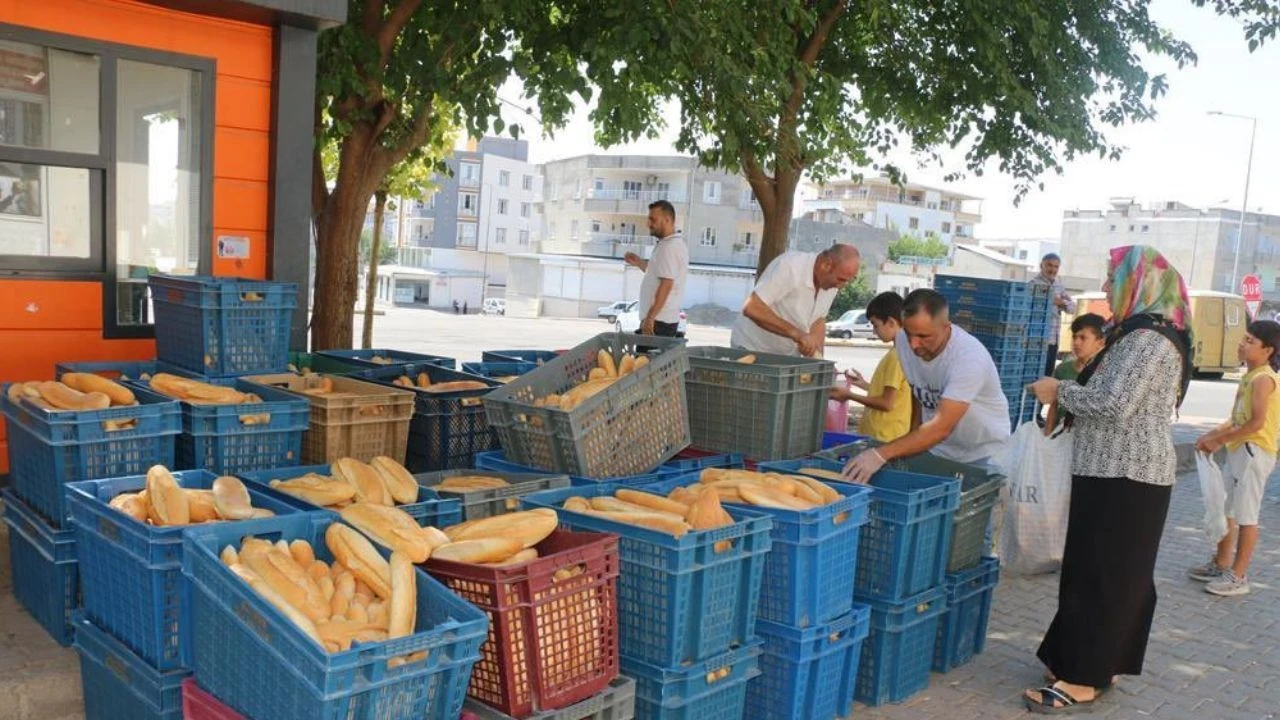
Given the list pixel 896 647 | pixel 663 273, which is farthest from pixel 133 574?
pixel 663 273

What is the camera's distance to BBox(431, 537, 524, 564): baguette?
10.7 feet

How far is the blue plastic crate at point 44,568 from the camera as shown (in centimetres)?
430

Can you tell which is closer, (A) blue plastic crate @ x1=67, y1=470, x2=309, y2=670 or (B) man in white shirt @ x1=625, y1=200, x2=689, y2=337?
(A) blue plastic crate @ x1=67, y1=470, x2=309, y2=670

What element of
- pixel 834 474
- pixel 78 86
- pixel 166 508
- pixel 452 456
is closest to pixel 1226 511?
pixel 834 474

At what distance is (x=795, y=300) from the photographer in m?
6.93

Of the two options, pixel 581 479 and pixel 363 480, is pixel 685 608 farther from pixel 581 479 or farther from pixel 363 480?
pixel 363 480

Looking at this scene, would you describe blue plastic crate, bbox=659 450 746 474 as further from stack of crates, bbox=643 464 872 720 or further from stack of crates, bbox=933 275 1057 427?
stack of crates, bbox=933 275 1057 427

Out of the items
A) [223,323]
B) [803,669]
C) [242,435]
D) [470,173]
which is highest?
[470,173]

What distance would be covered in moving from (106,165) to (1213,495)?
7.61m

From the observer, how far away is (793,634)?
13.9 feet

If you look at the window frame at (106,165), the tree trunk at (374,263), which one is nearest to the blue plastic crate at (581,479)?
the window frame at (106,165)

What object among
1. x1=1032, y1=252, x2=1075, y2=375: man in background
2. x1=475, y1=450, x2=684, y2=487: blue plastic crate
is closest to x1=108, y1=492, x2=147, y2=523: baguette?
x1=475, y1=450, x2=684, y2=487: blue plastic crate

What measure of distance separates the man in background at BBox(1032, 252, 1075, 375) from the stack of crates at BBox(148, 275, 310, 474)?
8.77 meters

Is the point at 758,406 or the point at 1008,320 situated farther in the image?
the point at 1008,320
